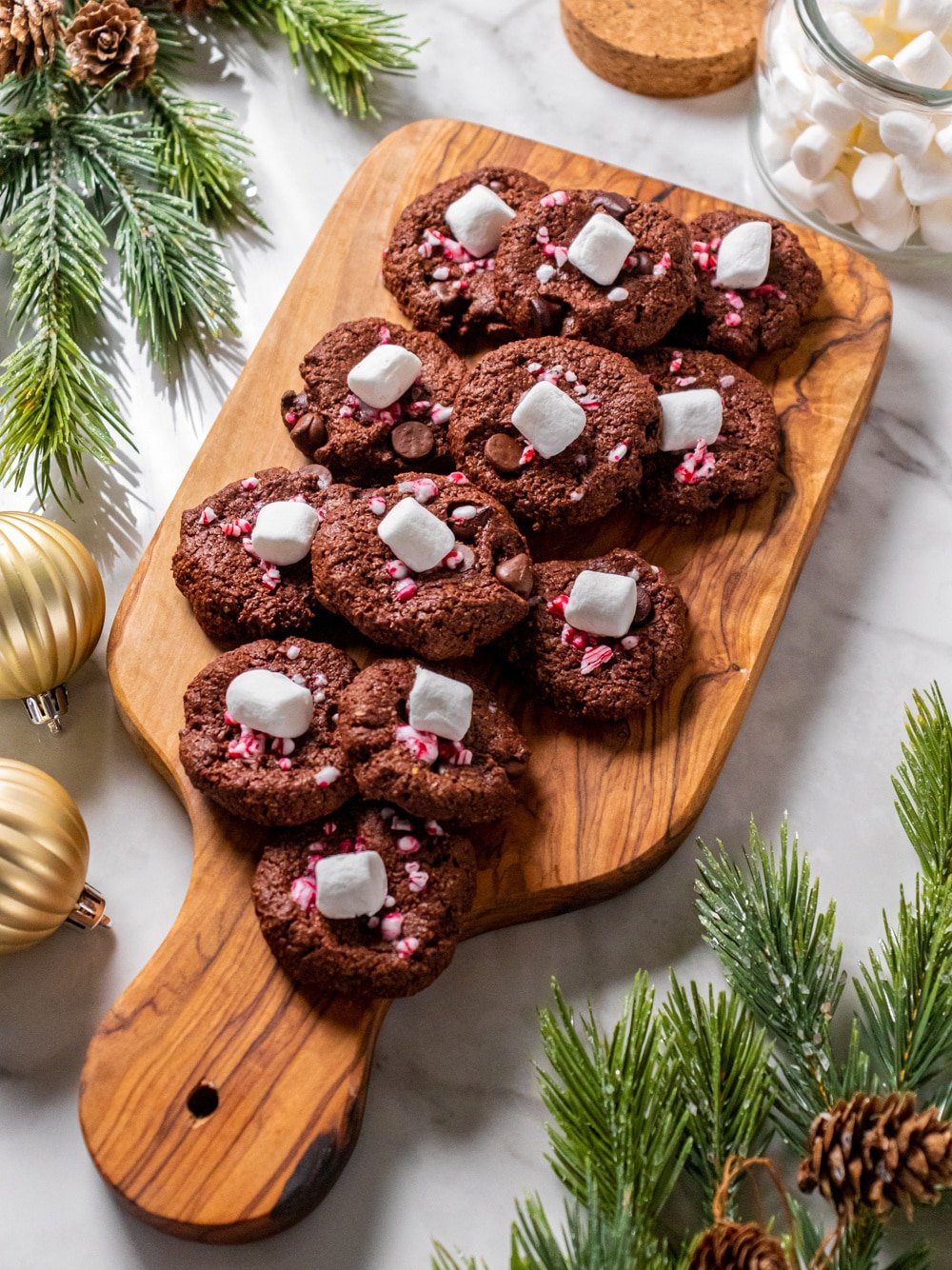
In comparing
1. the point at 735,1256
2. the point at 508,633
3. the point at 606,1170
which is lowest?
the point at 606,1170

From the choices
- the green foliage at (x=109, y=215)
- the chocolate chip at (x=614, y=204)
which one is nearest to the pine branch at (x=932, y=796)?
the chocolate chip at (x=614, y=204)

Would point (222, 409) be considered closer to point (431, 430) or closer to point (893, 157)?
point (431, 430)

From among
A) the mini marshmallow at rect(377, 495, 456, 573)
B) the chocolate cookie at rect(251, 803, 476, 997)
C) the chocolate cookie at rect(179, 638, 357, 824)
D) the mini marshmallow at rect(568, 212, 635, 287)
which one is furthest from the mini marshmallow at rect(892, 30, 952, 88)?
the chocolate cookie at rect(251, 803, 476, 997)

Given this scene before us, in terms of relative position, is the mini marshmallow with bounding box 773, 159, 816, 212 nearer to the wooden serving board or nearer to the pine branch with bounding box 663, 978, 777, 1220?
the wooden serving board

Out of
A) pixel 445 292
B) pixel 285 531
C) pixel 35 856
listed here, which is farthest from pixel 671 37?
pixel 35 856

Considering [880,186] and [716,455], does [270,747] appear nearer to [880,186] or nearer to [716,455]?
[716,455]

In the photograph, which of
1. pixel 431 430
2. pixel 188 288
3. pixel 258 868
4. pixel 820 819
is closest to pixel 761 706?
Result: pixel 820 819
